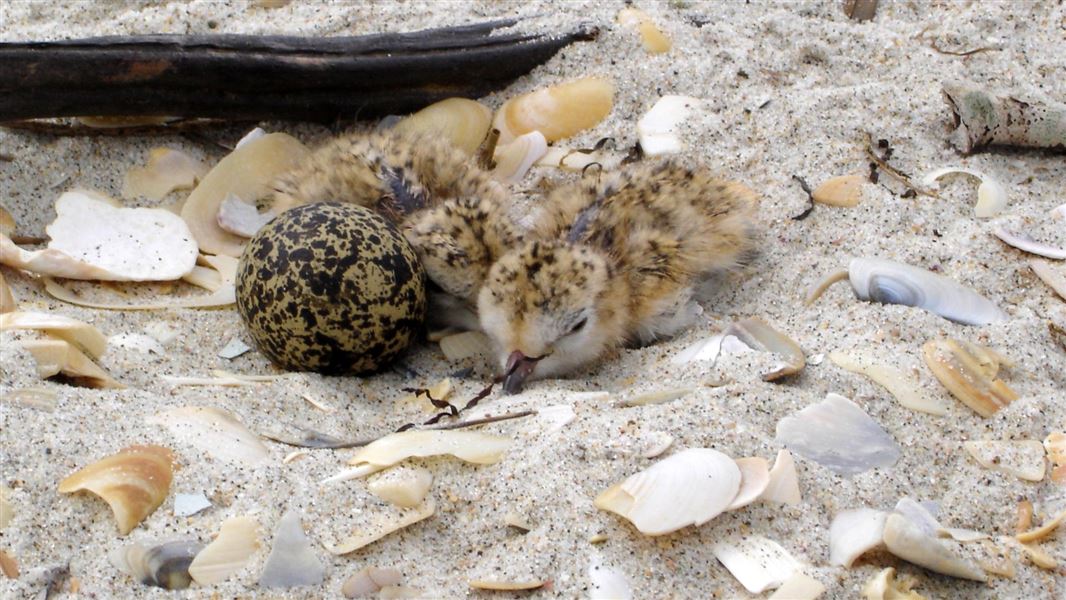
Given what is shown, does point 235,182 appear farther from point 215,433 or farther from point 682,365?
point 682,365

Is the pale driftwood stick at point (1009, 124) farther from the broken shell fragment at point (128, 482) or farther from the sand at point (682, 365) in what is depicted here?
the broken shell fragment at point (128, 482)

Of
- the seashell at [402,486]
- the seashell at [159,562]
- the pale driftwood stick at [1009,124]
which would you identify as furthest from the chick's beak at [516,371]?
the pale driftwood stick at [1009,124]

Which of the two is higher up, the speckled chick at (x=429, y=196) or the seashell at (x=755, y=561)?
the speckled chick at (x=429, y=196)

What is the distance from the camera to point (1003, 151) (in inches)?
156

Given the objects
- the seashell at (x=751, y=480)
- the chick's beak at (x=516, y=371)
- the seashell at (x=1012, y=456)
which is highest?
the seashell at (x=751, y=480)

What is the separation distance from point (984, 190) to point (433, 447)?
83.7 inches

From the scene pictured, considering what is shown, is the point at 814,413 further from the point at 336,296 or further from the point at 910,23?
the point at 910,23

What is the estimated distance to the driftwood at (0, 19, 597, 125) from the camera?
385 centimetres

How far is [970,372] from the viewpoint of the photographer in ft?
9.08

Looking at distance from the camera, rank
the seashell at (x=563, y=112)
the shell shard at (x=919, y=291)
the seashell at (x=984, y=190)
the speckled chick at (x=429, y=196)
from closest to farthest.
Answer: the shell shard at (x=919, y=291), the speckled chick at (x=429, y=196), the seashell at (x=984, y=190), the seashell at (x=563, y=112)

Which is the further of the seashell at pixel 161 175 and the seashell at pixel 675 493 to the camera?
the seashell at pixel 161 175

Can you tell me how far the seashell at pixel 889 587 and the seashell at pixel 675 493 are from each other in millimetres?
311

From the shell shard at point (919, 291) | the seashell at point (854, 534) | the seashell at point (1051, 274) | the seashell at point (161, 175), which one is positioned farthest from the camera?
the seashell at point (161, 175)

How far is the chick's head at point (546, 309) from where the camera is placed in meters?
3.17
